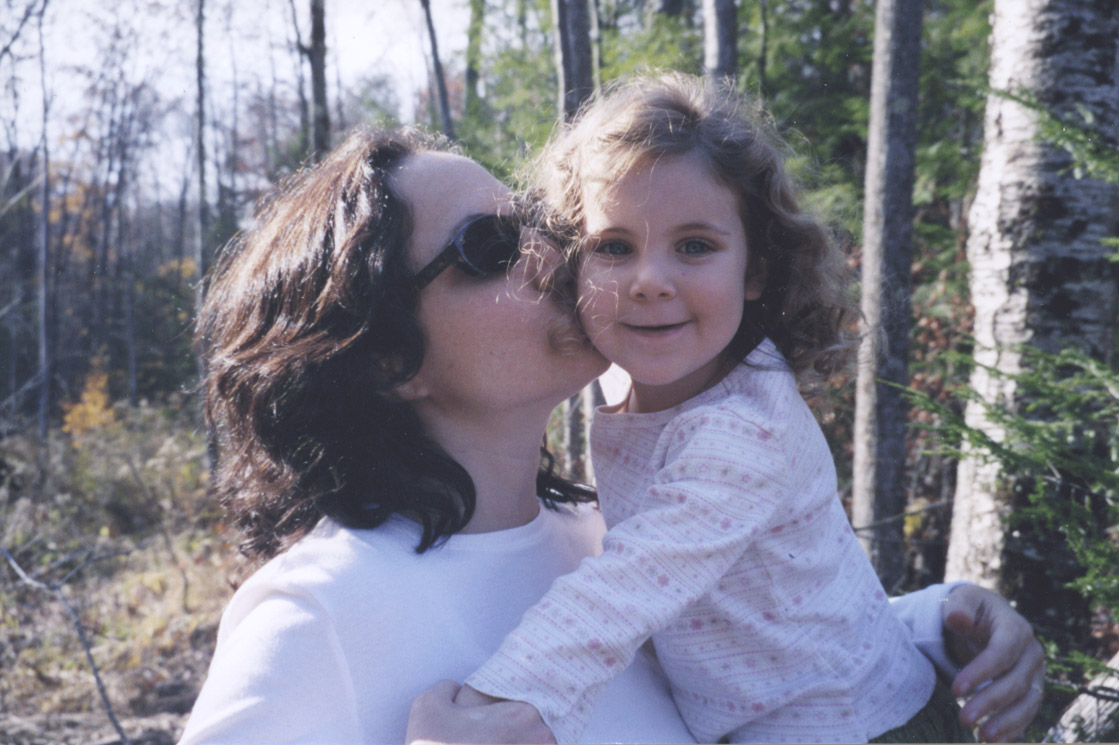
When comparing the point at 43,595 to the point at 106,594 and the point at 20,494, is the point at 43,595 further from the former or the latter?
the point at 20,494

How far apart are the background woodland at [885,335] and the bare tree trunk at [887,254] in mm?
14

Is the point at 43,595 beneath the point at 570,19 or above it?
beneath

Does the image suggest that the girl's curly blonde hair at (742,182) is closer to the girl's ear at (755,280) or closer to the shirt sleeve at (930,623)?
the girl's ear at (755,280)

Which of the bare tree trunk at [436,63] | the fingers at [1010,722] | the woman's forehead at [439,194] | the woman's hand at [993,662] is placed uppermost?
the bare tree trunk at [436,63]

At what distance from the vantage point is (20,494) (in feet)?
35.3

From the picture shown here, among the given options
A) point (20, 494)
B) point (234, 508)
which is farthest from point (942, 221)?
point (20, 494)

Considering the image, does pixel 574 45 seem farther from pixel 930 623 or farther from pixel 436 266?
pixel 930 623

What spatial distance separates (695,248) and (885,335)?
59.2 inches

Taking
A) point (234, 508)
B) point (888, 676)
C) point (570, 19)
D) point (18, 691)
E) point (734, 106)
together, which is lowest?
point (18, 691)

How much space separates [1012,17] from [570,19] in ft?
5.93

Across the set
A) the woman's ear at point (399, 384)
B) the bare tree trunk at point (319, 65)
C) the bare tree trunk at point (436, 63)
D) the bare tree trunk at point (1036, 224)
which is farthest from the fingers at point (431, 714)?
the bare tree trunk at point (319, 65)

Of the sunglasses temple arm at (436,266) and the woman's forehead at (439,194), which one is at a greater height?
the woman's forehead at (439,194)

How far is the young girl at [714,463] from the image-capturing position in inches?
54.7

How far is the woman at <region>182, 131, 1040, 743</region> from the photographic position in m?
1.43
